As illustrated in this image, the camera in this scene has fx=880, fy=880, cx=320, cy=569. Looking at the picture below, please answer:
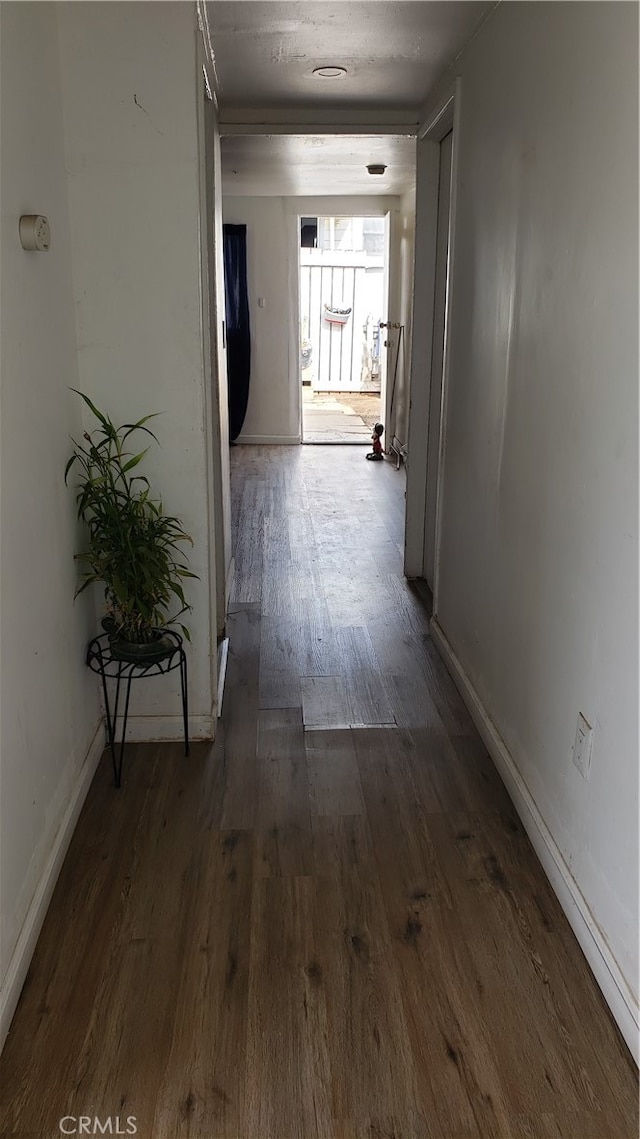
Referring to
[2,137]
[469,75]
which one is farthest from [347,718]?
[469,75]

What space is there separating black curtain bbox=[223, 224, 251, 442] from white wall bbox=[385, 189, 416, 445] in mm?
1310

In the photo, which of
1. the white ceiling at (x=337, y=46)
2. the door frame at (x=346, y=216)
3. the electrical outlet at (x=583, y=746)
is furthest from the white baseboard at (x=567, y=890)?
the door frame at (x=346, y=216)

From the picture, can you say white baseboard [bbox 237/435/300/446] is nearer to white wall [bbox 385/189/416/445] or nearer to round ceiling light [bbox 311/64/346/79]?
white wall [bbox 385/189/416/445]

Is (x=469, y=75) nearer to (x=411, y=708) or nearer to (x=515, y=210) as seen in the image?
(x=515, y=210)

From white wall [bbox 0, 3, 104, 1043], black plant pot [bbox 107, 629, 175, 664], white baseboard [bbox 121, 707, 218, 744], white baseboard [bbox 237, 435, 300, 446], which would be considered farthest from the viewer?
white baseboard [bbox 237, 435, 300, 446]

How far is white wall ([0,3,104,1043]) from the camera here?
177 centimetres

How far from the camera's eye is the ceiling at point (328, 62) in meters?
2.56

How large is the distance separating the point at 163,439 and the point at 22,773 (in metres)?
1.09

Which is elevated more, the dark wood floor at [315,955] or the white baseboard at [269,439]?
the white baseboard at [269,439]

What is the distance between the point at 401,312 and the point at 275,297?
1.27m

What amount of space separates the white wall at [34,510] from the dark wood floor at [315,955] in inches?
6.2

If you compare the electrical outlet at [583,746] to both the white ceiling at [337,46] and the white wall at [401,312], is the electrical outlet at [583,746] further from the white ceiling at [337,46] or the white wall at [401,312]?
the white wall at [401,312]

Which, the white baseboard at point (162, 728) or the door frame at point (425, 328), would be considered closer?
the white baseboard at point (162, 728)

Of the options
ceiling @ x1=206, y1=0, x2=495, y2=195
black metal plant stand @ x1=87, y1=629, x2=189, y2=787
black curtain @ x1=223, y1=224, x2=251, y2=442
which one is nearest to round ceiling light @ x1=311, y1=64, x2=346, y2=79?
ceiling @ x1=206, y1=0, x2=495, y2=195
